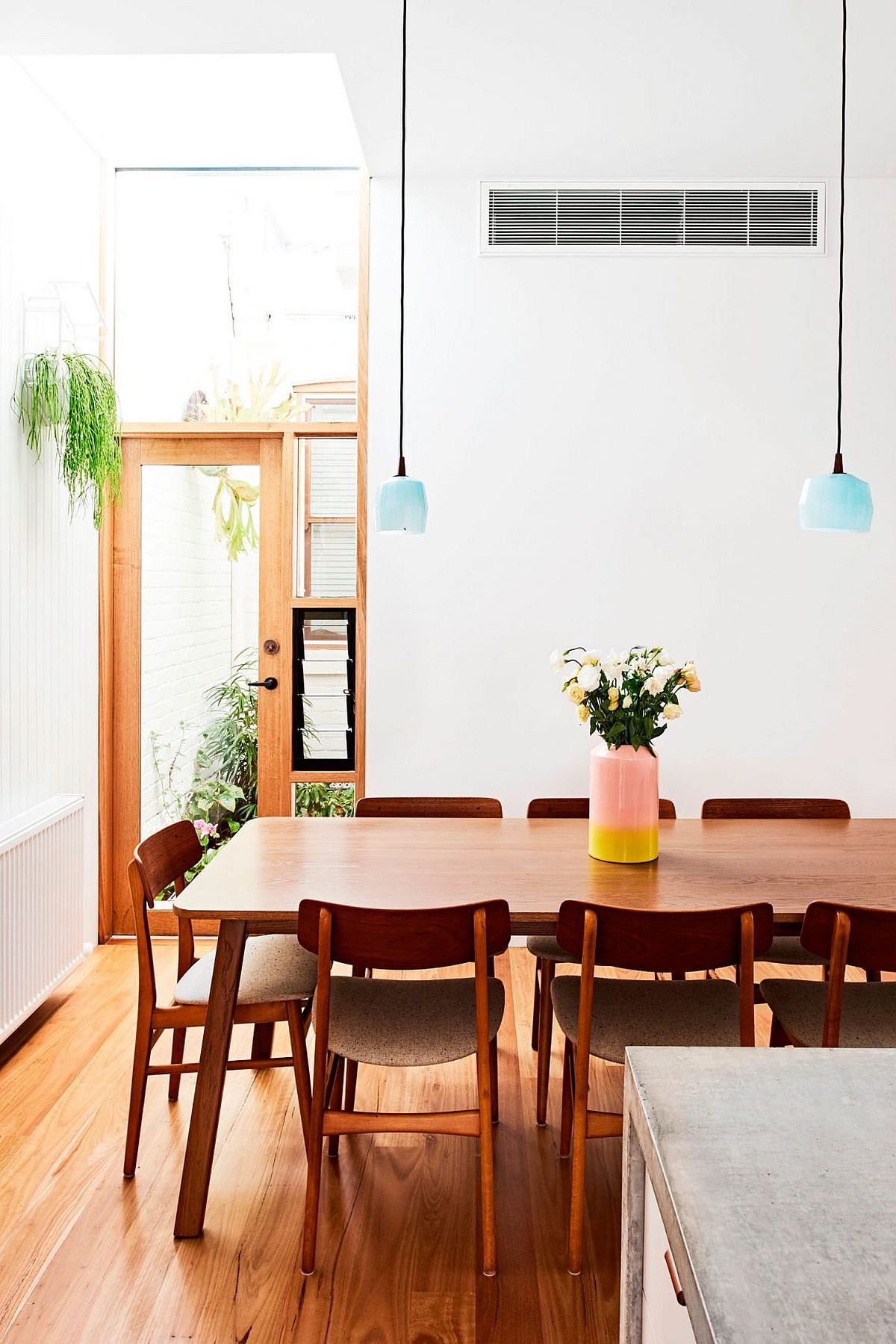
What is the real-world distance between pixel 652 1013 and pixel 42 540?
2.64m

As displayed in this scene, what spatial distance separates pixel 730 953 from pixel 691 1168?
1.18 metres

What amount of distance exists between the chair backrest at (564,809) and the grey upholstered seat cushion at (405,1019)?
82 cm

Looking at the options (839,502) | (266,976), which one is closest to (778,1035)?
(266,976)

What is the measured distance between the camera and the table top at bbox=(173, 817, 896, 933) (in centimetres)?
225

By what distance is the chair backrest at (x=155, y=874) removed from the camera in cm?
245

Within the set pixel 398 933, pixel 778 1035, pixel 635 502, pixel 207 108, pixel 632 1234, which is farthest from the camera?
pixel 635 502

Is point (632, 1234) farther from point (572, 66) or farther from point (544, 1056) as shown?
point (572, 66)

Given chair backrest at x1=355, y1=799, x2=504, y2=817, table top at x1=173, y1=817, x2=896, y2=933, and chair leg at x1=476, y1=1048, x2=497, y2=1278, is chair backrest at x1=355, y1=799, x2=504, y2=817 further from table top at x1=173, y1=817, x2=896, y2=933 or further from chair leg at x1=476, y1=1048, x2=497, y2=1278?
chair leg at x1=476, y1=1048, x2=497, y2=1278

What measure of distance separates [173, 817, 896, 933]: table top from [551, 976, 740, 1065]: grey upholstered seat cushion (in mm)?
275

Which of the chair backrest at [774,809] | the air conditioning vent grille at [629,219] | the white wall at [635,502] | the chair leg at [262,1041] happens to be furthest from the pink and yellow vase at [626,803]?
the air conditioning vent grille at [629,219]

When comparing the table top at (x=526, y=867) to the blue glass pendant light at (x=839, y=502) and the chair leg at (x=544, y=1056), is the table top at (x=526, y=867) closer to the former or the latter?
the chair leg at (x=544, y=1056)

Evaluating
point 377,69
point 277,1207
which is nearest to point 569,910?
point 277,1207

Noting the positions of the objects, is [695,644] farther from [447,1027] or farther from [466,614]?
[447,1027]

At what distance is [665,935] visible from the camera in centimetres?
206
